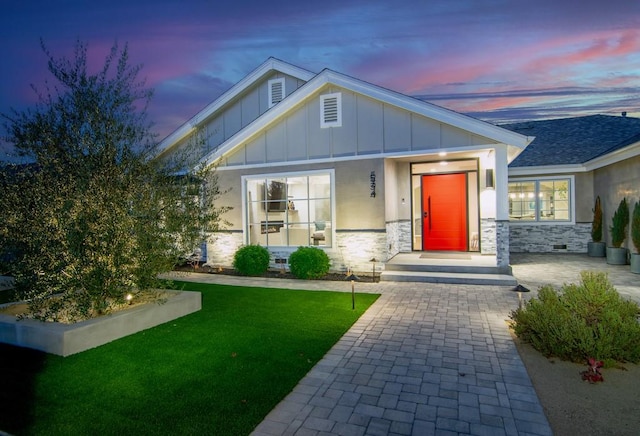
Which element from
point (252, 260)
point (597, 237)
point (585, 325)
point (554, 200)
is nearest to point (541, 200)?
point (554, 200)

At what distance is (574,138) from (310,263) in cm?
1261

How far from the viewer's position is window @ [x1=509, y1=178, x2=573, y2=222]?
42.3ft

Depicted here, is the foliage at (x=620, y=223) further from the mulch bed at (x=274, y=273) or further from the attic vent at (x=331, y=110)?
the attic vent at (x=331, y=110)

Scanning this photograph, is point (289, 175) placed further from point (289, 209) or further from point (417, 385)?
point (417, 385)

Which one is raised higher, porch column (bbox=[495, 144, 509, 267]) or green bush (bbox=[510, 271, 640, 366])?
porch column (bbox=[495, 144, 509, 267])

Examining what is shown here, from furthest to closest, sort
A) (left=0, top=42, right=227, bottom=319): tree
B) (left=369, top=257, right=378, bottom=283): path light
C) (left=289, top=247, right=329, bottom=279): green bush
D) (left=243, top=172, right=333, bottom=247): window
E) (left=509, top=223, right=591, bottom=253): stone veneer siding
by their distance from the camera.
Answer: (left=509, top=223, right=591, bottom=253): stone veneer siding → (left=243, top=172, right=333, bottom=247): window → (left=289, top=247, right=329, bottom=279): green bush → (left=369, top=257, right=378, bottom=283): path light → (left=0, top=42, right=227, bottom=319): tree

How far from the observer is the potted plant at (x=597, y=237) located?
11820 millimetres

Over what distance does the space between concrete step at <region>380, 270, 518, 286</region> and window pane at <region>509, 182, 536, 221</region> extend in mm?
6097

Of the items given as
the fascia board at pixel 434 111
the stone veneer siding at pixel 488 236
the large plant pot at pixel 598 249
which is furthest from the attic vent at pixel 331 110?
the large plant pot at pixel 598 249

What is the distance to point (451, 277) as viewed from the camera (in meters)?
8.33

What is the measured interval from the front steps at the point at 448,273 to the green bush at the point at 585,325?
3332 millimetres

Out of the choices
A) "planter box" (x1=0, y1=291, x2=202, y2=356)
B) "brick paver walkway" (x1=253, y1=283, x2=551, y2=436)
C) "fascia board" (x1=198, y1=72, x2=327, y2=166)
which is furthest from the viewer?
"fascia board" (x1=198, y1=72, x2=327, y2=166)

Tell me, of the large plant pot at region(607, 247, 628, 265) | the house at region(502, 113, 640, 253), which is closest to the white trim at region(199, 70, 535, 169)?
the large plant pot at region(607, 247, 628, 265)

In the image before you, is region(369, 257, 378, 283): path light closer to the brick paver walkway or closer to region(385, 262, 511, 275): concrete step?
region(385, 262, 511, 275): concrete step
